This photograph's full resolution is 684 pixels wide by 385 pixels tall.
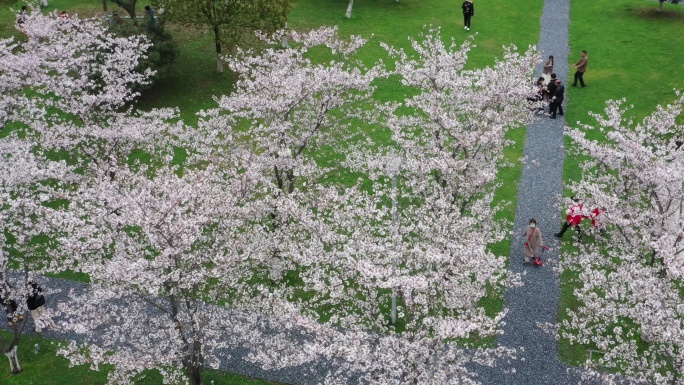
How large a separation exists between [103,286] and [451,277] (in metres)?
8.65

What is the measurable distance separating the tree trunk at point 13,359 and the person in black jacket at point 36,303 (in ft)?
4.11

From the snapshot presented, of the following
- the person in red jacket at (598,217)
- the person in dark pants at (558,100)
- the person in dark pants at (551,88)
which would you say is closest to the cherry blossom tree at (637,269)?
the person in red jacket at (598,217)

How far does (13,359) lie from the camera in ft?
53.3

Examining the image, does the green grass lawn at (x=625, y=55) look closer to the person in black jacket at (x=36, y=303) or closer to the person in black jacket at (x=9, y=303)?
A: the person in black jacket at (x=36, y=303)

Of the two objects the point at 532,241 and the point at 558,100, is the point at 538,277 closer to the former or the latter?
the point at 532,241

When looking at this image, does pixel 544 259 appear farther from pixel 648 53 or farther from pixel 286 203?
pixel 648 53

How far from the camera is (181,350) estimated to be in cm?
1470

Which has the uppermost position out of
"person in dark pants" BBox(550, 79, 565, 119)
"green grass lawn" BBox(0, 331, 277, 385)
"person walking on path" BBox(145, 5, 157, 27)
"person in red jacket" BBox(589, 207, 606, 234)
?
"person walking on path" BBox(145, 5, 157, 27)

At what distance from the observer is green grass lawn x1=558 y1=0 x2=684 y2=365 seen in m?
28.6

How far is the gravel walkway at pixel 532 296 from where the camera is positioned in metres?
16.0

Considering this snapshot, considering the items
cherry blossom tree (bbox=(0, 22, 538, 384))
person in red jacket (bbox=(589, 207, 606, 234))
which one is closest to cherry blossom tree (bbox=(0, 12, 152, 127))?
cherry blossom tree (bbox=(0, 22, 538, 384))

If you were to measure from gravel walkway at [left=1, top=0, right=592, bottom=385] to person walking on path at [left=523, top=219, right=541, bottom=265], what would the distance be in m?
0.44

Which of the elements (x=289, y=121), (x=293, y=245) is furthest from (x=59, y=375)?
(x=289, y=121)

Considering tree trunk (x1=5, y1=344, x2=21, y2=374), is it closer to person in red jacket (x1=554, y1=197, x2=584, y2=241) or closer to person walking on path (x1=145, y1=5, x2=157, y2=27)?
person in red jacket (x1=554, y1=197, x2=584, y2=241)
